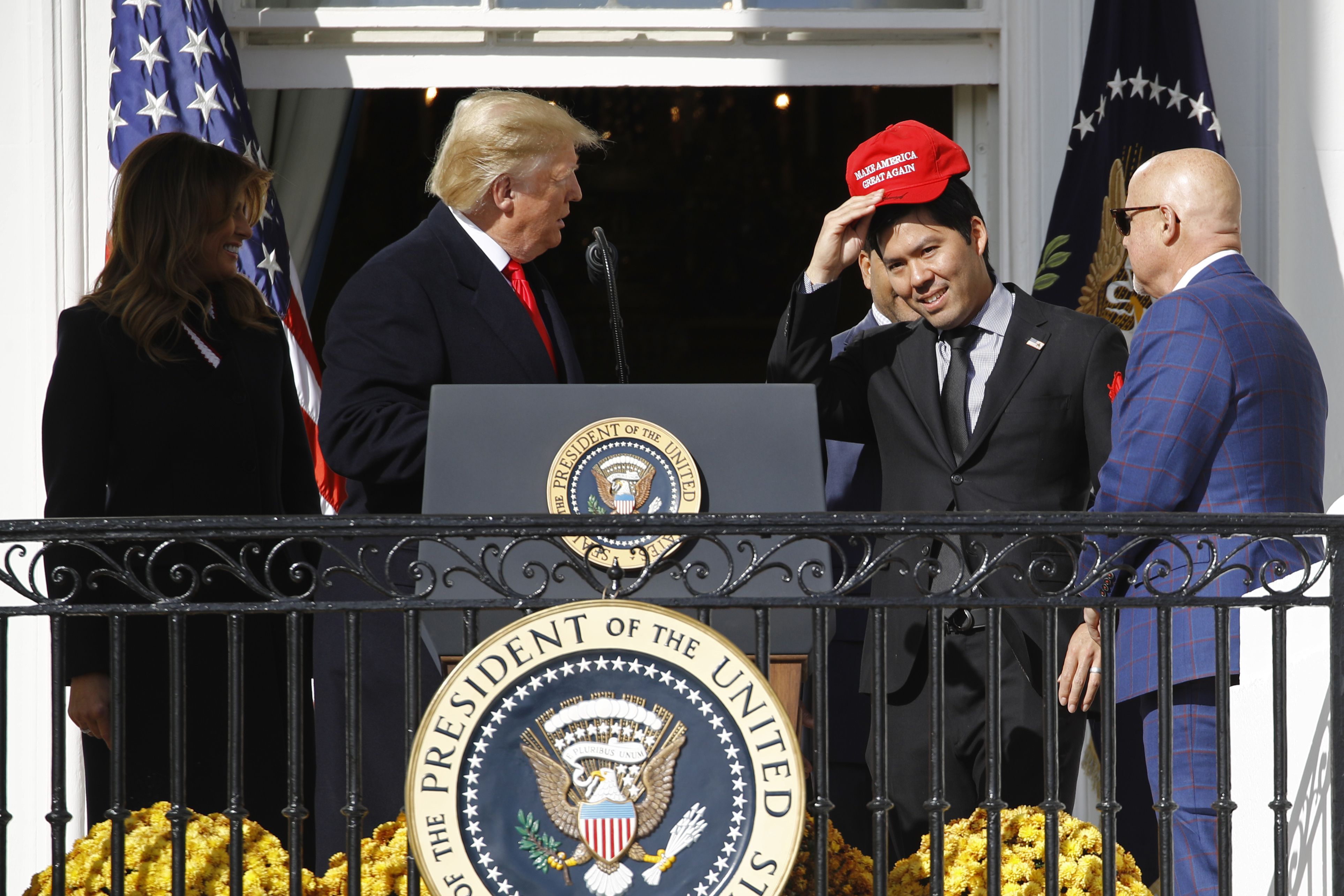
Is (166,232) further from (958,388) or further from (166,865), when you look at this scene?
(958,388)

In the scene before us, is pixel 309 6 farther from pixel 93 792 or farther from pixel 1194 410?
pixel 1194 410

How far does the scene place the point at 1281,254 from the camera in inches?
164

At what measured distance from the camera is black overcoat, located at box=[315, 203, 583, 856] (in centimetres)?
285

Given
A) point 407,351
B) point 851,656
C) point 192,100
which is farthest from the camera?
point 192,100

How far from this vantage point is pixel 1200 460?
264 cm

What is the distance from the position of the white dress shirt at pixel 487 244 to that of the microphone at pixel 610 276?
379mm

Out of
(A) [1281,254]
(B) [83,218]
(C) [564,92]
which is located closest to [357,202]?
(C) [564,92]

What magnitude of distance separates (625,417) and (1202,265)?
1.23 m

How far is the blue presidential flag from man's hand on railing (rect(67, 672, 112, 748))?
2545mm

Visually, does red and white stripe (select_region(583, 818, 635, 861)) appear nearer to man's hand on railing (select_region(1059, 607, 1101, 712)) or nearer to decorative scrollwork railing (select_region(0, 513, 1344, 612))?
decorative scrollwork railing (select_region(0, 513, 1344, 612))

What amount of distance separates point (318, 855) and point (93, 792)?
456mm

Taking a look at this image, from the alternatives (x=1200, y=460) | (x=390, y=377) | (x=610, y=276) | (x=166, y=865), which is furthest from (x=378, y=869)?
(x=1200, y=460)

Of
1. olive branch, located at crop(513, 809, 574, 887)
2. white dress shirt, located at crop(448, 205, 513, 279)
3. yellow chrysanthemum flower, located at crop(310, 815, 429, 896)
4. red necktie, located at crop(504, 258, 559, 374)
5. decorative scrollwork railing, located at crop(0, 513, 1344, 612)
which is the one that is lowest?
yellow chrysanthemum flower, located at crop(310, 815, 429, 896)

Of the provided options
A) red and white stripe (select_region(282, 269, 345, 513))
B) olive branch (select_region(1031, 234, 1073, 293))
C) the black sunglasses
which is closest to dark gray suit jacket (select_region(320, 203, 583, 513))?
red and white stripe (select_region(282, 269, 345, 513))
